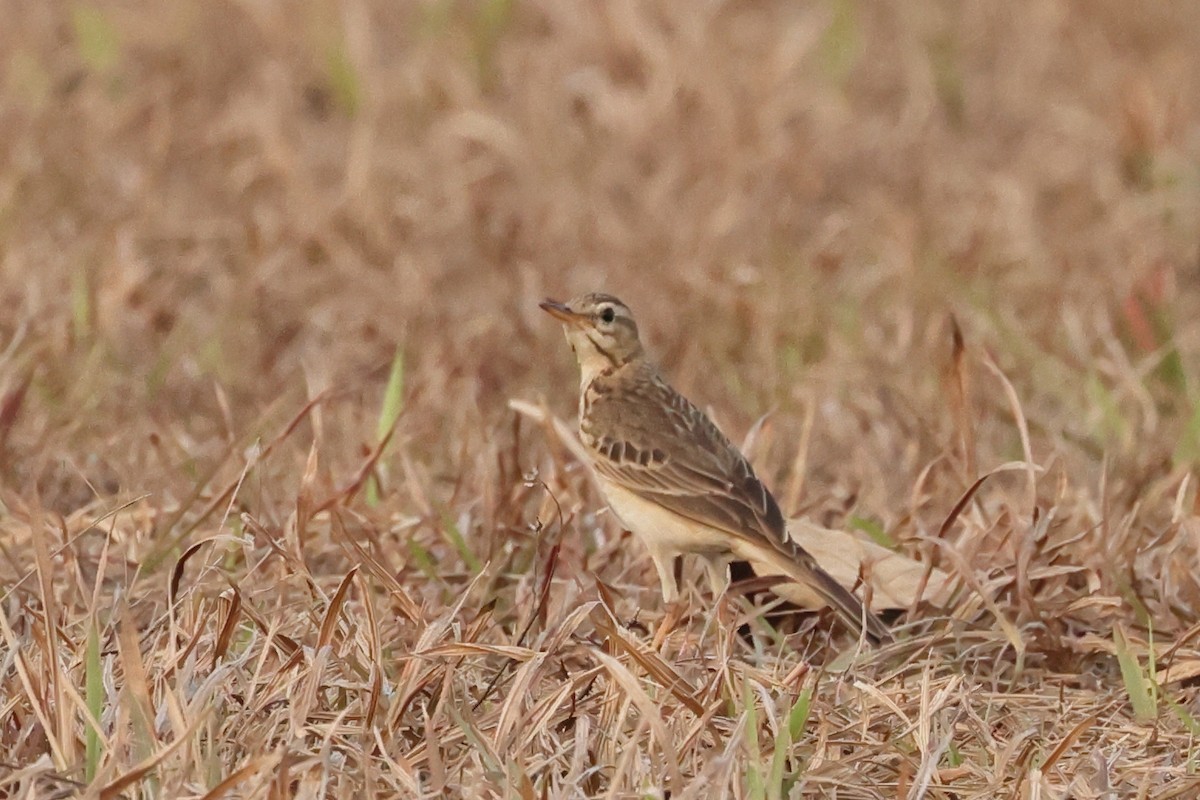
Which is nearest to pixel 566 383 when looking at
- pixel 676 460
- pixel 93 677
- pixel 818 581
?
pixel 676 460

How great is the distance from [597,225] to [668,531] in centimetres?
320

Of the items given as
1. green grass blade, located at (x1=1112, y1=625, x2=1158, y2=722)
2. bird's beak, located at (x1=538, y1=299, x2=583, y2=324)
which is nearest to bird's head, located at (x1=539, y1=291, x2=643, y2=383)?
bird's beak, located at (x1=538, y1=299, x2=583, y2=324)

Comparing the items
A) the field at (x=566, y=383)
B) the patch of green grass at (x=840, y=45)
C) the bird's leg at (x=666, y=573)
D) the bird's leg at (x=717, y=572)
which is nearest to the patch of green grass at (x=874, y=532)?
the field at (x=566, y=383)

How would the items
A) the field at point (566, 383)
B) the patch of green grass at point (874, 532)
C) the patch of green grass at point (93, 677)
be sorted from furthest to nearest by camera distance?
the patch of green grass at point (874, 532) → the field at point (566, 383) → the patch of green grass at point (93, 677)

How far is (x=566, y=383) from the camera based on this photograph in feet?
20.3

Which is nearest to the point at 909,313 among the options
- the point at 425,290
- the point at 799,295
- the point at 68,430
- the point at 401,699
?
the point at 799,295

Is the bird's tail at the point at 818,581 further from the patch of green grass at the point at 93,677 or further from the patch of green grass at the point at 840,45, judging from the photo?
the patch of green grass at the point at 840,45

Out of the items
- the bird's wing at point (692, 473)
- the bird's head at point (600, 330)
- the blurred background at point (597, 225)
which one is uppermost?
the bird's head at point (600, 330)

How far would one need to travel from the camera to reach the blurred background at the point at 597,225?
18.0ft

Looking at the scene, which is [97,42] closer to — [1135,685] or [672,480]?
[672,480]

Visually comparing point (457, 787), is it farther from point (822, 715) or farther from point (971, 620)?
point (971, 620)

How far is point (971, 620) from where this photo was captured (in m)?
4.14

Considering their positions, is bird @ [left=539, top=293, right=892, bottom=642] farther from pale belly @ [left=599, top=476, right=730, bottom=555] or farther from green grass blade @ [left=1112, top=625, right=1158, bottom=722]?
green grass blade @ [left=1112, top=625, right=1158, bottom=722]

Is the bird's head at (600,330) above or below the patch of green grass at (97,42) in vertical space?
below
